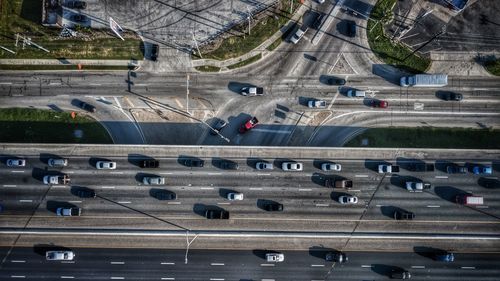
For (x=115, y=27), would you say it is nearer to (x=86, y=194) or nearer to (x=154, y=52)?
(x=154, y=52)

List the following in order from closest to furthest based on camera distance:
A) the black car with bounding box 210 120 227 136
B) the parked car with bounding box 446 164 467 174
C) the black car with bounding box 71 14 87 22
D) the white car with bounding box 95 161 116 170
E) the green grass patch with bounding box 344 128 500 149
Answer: the white car with bounding box 95 161 116 170 < the parked car with bounding box 446 164 467 174 < the black car with bounding box 210 120 227 136 < the black car with bounding box 71 14 87 22 < the green grass patch with bounding box 344 128 500 149

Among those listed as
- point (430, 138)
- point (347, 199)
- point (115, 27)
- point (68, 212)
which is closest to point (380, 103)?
point (430, 138)

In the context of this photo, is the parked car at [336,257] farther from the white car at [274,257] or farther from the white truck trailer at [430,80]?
the white truck trailer at [430,80]

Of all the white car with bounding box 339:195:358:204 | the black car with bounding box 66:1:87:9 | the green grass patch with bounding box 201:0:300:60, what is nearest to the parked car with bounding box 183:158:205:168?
the green grass patch with bounding box 201:0:300:60

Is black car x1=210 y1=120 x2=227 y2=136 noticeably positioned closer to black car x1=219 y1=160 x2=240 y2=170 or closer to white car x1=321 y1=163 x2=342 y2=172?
black car x1=219 y1=160 x2=240 y2=170

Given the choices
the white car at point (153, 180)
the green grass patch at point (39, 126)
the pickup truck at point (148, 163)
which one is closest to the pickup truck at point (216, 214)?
the white car at point (153, 180)
